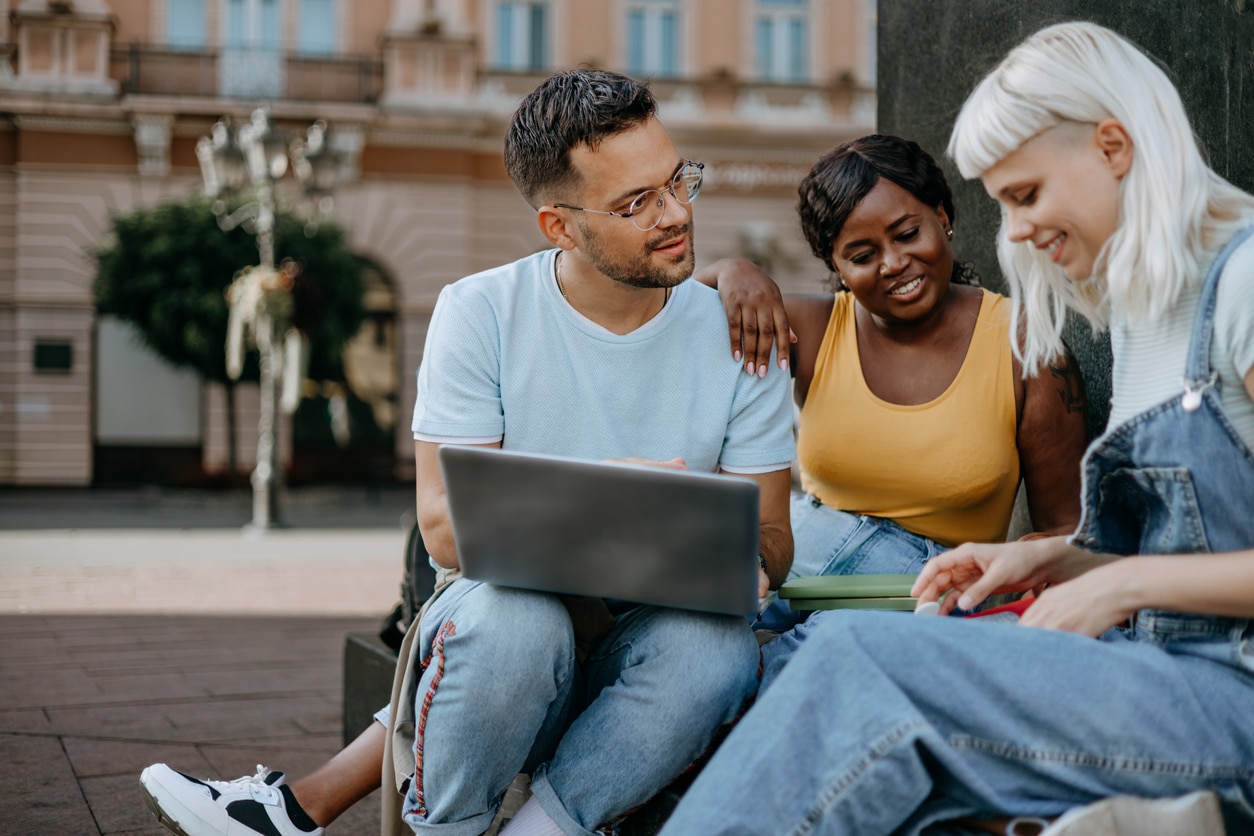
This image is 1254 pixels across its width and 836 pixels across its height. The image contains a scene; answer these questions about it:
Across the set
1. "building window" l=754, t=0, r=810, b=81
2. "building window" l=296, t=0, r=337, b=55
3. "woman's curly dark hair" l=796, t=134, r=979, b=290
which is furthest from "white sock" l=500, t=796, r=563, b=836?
"building window" l=754, t=0, r=810, b=81

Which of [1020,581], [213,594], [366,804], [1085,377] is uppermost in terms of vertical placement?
[1085,377]

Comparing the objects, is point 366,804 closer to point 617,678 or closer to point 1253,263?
point 617,678

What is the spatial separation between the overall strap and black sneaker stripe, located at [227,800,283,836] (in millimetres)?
1704

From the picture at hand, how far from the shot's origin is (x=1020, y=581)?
185 cm

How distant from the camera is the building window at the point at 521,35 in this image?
19.3m

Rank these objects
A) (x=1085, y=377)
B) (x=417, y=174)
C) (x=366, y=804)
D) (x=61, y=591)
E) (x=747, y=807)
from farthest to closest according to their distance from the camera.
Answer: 1. (x=417, y=174)
2. (x=61, y=591)
3. (x=366, y=804)
4. (x=1085, y=377)
5. (x=747, y=807)

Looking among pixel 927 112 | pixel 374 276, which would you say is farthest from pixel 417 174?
pixel 927 112

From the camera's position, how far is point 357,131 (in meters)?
18.5

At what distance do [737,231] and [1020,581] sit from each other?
18.6m

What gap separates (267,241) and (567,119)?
10.4 metres

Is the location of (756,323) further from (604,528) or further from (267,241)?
(267,241)

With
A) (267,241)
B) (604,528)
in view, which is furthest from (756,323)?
(267,241)

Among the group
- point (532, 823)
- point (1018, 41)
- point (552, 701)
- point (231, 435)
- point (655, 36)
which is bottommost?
point (231, 435)

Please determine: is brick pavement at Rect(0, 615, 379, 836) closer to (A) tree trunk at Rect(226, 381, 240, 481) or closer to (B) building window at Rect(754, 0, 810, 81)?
(A) tree trunk at Rect(226, 381, 240, 481)
